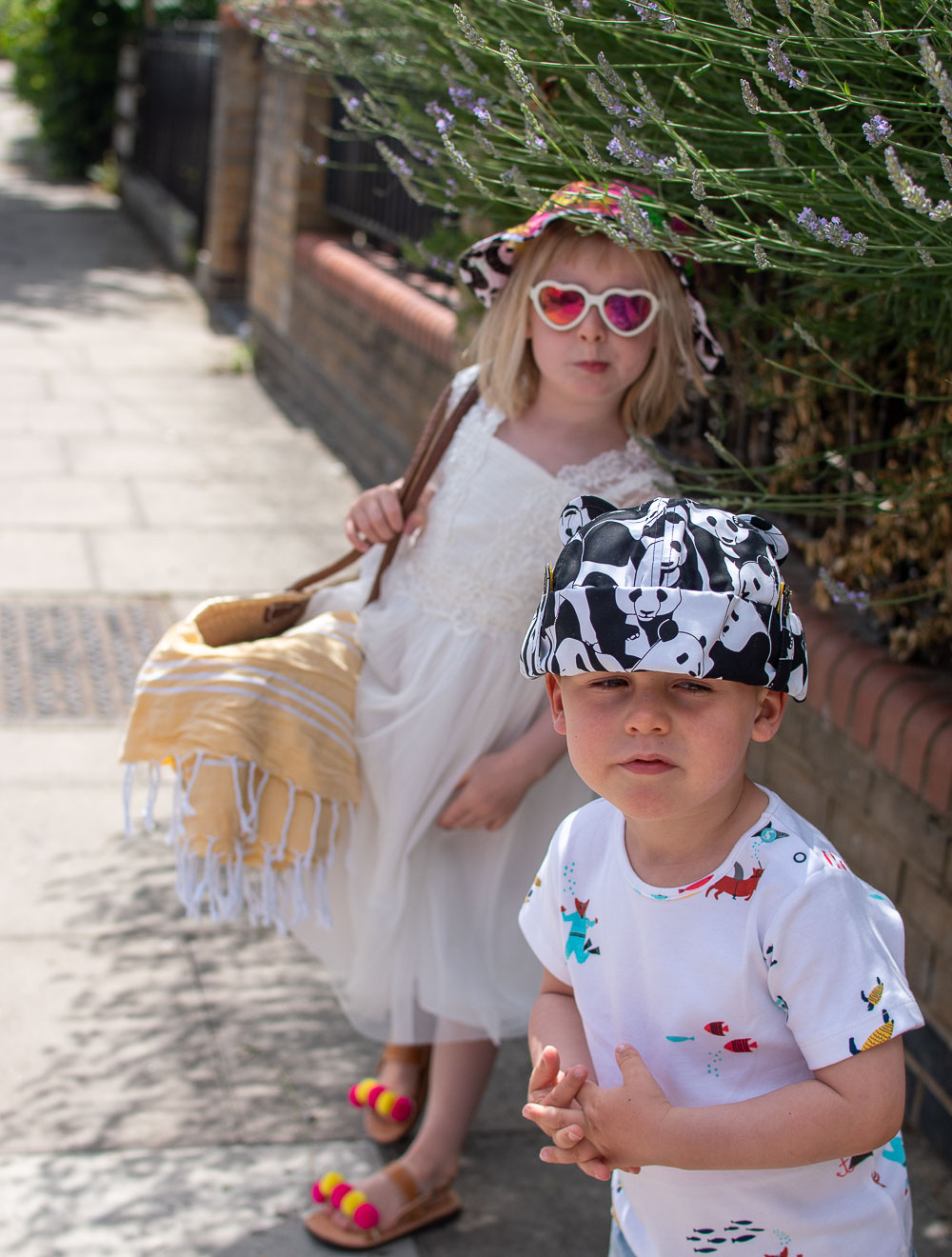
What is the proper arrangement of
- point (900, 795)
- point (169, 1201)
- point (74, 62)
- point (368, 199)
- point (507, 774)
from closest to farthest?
point (507, 774) < point (169, 1201) < point (900, 795) < point (368, 199) < point (74, 62)

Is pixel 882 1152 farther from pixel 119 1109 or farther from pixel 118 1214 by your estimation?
pixel 119 1109

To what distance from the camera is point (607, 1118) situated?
1.51 meters

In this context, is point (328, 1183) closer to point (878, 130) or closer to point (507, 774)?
point (507, 774)

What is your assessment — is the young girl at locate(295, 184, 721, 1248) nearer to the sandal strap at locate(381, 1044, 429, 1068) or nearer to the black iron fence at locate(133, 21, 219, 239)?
the sandal strap at locate(381, 1044, 429, 1068)

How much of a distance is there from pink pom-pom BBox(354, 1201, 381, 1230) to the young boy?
1.01m

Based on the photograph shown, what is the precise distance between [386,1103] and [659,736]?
1.64 m

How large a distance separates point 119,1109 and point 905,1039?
5.26ft

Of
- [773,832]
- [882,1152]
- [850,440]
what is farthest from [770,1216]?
[850,440]

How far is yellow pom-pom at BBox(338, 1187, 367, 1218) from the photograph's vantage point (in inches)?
103

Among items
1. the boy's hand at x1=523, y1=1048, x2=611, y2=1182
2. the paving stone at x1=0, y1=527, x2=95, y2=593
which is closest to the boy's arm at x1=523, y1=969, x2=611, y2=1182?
the boy's hand at x1=523, y1=1048, x2=611, y2=1182

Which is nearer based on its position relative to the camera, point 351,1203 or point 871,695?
point 351,1203

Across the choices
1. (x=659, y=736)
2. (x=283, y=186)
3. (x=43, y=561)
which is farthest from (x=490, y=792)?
(x=283, y=186)

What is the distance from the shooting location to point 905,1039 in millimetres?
2916

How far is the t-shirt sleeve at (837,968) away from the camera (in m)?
1.47
